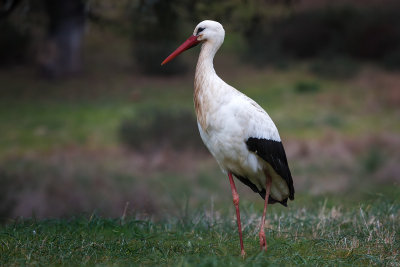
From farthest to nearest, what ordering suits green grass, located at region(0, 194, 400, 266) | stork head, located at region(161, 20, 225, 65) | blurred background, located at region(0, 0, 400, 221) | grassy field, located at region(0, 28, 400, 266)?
blurred background, located at region(0, 0, 400, 221)
stork head, located at region(161, 20, 225, 65)
grassy field, located at region(0, 28, 400, 266)
green grass, located at region(0, 194, 400, 266)

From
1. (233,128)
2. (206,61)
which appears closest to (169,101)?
(206,61)

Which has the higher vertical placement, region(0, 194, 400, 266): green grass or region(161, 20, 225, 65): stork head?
region(161, 20, 225, 65): stork head

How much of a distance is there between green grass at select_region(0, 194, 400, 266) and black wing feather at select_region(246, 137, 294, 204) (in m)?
0.65

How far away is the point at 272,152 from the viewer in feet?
17.7

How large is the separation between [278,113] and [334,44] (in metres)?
7.88

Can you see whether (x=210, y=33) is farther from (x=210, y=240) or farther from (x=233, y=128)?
(x=210, y=240)

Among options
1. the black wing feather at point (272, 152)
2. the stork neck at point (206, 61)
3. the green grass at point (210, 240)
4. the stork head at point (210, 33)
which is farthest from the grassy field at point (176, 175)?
the stork head at point (210, 33)

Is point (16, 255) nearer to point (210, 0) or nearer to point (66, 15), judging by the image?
point (210, 0)

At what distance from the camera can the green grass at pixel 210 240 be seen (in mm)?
4809

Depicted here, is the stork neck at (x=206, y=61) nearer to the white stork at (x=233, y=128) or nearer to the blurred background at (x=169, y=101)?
the white stork at (x=233, y=128)

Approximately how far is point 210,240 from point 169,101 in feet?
46.5

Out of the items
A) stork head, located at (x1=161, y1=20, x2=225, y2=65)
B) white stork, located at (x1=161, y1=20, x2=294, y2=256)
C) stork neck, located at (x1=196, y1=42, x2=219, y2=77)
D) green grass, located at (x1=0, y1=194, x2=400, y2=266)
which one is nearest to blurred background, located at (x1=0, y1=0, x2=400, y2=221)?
green grass, located at (x1=0, y1=194, x2=400, y2=266)

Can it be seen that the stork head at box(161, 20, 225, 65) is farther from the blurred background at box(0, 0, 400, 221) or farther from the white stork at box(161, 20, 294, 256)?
the blurred background at box(0, 0, 400, 221)

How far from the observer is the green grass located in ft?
15.8
